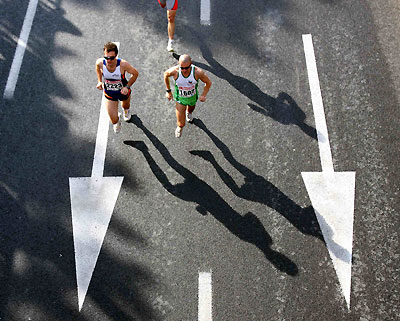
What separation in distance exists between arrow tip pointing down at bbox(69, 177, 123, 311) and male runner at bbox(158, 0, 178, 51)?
3152 mm

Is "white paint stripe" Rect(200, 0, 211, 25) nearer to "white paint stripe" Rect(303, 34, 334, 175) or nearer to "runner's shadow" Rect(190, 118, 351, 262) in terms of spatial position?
"white paint stripe" Rect(303, 34, 334, 175)

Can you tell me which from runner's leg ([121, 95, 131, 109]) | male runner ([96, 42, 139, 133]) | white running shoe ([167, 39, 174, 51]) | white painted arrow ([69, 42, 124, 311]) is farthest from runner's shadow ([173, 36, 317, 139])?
white painted arrow ([69, 42, 124, 311])

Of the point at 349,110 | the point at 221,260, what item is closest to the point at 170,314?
the point at 221,260

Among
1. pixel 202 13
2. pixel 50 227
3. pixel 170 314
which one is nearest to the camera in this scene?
pixel 170 314

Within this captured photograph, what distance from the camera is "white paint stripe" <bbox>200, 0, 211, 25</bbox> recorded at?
878 cm

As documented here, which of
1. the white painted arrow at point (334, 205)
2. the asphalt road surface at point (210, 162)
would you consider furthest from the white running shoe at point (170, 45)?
the white painted arrow at point (334, 205)

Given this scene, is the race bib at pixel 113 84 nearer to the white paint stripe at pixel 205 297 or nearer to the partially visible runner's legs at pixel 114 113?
the partially visible runner's legs at pixel 114 113

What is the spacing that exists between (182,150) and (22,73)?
3701mm

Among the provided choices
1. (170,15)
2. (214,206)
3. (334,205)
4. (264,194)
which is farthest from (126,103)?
(334,205)

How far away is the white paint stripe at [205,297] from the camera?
19.8ft

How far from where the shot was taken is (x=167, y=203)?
22.6 ft

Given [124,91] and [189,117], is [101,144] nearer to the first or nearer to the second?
[124,91]

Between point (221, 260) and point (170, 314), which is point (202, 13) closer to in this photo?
point (221, 260)

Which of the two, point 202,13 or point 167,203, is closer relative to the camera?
point 167,203
